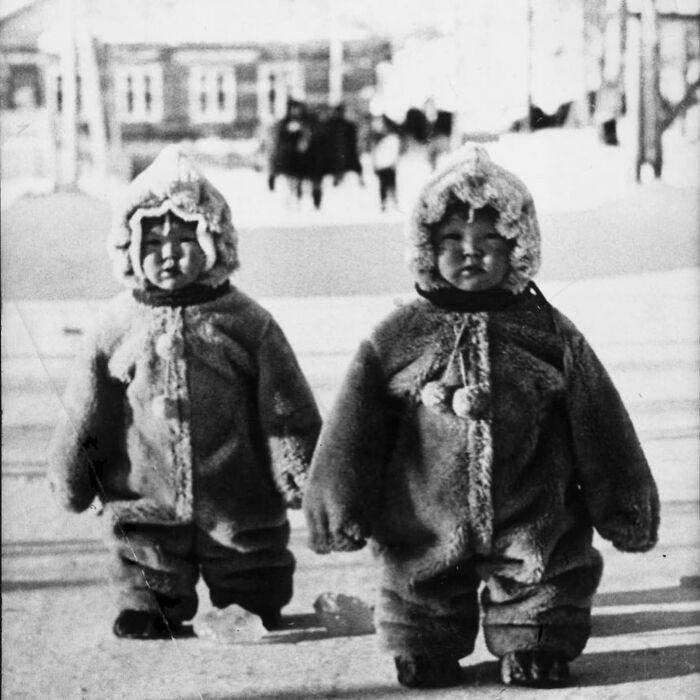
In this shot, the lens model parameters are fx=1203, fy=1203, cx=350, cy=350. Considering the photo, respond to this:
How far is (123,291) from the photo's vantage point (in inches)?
49.3

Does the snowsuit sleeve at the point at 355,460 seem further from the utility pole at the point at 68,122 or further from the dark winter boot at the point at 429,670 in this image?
the utility pole at the point at 68,122

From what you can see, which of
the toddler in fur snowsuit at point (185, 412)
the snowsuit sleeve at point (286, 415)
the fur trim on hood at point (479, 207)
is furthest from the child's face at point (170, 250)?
the fur trim on hood at point (479, 207)

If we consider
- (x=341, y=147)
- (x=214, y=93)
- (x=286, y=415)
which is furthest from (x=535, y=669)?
(x=214, y=93)

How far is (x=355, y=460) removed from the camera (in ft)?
3.83

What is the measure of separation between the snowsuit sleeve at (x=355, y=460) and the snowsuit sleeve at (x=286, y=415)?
0.19 ft

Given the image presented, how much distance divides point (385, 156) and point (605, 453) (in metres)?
0.37

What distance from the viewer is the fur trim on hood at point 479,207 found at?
113 cm

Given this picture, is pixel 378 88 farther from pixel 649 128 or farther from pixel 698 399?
pixel 698 399

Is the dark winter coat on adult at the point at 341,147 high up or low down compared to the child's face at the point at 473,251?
up

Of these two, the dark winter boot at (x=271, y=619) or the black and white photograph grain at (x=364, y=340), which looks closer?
the black and white photograph grain at (x=364, y=340)

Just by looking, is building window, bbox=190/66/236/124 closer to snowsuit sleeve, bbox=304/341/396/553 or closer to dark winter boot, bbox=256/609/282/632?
snowsuit sleeve, bbox=304/341/396/553

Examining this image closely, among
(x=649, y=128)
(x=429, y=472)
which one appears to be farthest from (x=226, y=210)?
(x=649, y=128)

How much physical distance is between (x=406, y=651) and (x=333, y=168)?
0.49 m

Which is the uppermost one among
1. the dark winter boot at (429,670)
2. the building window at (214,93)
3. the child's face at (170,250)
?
the building window at (214,93)
